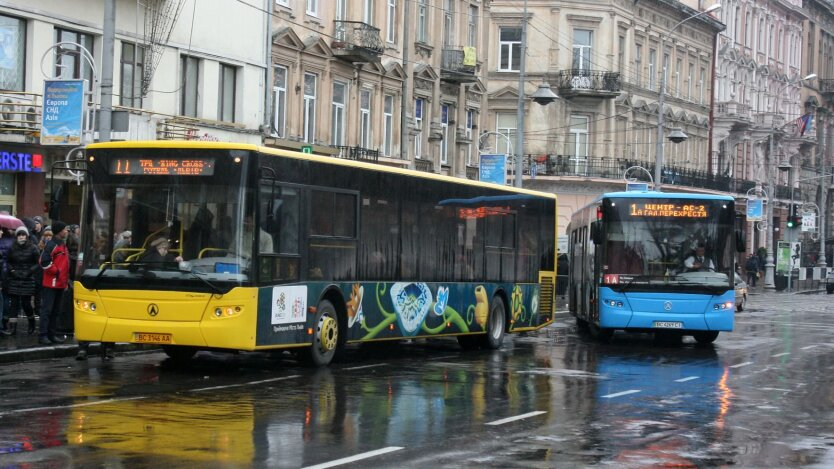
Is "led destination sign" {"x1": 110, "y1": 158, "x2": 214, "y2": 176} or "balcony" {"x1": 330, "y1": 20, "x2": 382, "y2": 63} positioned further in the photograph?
"balcony" {"x1": 330, "y1": 20, "x2": 382, "y2": 63}

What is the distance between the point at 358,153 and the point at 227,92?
20.4 feet

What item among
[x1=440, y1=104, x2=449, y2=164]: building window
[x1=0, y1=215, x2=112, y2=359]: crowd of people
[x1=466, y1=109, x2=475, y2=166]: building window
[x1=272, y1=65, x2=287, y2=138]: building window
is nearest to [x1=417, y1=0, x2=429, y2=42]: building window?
[x1=440, y1=104, x2=449, y2=164]: building window

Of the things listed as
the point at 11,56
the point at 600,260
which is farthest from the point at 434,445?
the point at 11,56

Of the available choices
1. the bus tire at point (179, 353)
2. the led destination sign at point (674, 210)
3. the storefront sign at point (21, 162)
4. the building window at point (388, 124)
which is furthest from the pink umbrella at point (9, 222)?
the building window at point (388, 124)

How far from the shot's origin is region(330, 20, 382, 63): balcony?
4144 cm

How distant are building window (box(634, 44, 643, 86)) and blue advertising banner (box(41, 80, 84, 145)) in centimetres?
4861

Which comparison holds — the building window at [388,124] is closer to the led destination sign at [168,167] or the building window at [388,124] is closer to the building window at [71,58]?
the building window at [71,58]

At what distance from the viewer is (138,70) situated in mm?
33594

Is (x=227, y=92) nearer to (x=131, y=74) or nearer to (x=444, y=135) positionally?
(x=131, y=74)

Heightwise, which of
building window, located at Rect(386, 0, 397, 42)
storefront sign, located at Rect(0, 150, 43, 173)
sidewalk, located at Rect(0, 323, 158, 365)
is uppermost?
building window, located at Rect(386, 0, 397, 42)

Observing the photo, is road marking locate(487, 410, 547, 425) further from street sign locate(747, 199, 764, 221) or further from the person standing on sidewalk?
street sign locate(747, 199, 764, 221)

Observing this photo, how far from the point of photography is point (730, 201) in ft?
85.6

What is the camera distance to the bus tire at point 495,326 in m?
24.1

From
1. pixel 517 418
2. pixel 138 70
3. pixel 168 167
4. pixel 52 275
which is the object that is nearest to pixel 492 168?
pixel 138 70
